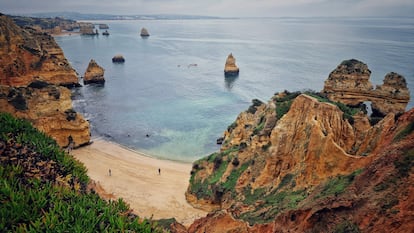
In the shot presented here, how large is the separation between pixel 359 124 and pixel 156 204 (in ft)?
65.1

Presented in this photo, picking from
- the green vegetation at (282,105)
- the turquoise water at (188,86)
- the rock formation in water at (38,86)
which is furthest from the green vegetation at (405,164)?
the rock formation in water at (38,86)

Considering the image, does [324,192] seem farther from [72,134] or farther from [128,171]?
[72,134]

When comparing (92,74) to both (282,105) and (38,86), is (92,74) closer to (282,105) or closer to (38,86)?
(38,86)

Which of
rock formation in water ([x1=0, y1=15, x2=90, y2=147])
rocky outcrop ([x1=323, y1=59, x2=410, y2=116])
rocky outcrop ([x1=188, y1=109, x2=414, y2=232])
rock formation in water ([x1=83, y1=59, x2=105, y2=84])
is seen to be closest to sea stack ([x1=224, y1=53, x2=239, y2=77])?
rock formation in water ([x1=83, y1=59, x2=105, y2=84])

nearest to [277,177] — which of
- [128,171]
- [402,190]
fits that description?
[402,190]

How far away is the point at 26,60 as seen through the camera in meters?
61.5

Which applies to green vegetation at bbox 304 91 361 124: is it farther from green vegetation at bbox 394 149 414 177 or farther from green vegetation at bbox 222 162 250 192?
green vegetation at bbox 394 149 414 177

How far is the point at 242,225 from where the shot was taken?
701 inches

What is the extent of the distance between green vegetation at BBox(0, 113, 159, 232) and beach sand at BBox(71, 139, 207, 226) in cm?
1089

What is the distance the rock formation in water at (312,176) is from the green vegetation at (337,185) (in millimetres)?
97

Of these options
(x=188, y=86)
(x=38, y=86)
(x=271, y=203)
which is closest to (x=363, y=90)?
(x=271, y=203)

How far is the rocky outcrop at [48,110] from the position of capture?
1578 inches

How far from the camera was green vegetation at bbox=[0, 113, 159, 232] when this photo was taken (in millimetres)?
11844

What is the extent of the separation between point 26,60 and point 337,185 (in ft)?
204
